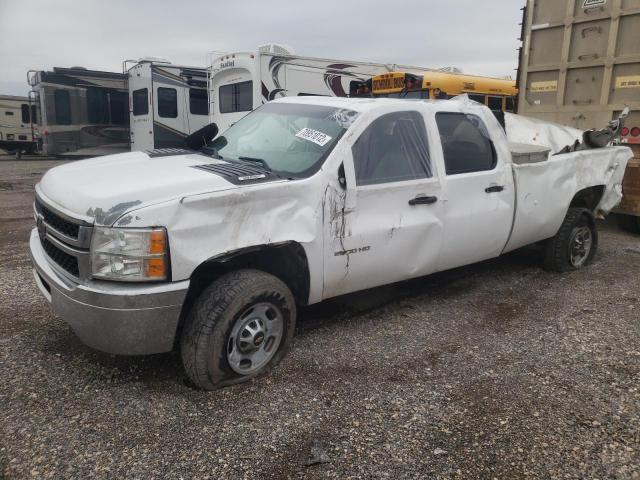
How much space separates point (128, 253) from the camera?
2.75m

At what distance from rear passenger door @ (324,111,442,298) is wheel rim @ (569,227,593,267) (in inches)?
87.8

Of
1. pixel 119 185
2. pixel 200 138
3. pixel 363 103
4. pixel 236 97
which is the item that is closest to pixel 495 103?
pixel 236 97

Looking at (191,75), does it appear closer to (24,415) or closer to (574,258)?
(574,258)

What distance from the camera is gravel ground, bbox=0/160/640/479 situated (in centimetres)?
260

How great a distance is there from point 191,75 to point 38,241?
1211cm

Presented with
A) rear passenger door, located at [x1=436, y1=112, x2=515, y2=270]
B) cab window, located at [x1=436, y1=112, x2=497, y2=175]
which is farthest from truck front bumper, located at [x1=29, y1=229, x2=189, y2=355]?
cab window, located at [x1=436, y1=112, x2=497, y2=175]

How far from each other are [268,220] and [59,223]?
4.06 feet

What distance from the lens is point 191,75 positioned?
1469cm

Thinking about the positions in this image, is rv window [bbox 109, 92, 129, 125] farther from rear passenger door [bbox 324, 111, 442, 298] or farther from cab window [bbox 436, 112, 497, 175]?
rear passenger door [bbox 324, 111, 442, 298]

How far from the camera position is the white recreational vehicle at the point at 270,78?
456 inches

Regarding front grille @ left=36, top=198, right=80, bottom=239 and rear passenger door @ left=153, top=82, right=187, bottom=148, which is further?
rear passenger door @ left=153, top=82, right=187, bottom=148

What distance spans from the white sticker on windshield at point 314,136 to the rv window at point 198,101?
11.8 meters

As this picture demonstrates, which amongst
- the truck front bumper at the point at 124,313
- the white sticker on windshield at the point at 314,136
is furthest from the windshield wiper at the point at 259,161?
the truck front bumper at the point at 124,313

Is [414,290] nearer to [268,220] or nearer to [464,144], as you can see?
[464,144]
